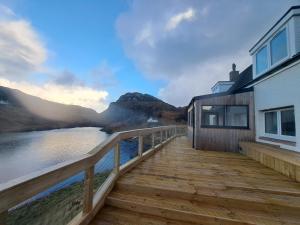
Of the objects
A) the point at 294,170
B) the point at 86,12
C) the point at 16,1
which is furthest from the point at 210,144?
the point at 16,1

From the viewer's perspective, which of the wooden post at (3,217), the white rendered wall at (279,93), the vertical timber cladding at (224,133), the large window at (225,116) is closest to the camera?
the wooden post at (3,217)

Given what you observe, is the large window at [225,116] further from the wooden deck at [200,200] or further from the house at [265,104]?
the wooden deck at [200,200]

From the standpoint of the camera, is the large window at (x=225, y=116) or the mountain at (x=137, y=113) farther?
the mountain at (x=137, y=113)

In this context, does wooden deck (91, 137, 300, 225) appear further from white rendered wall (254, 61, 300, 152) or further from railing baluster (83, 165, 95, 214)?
white rendered wall (254, 61, 300, 152)

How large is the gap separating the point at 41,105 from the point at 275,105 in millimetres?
82865

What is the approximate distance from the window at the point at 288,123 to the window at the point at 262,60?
7.65 ft

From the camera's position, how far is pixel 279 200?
8.63 ft

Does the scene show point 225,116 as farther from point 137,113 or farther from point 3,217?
point 137,113

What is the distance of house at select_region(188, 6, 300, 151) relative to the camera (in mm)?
4789

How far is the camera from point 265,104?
19.8 ft

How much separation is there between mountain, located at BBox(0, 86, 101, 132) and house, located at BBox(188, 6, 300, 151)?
57.2 meters

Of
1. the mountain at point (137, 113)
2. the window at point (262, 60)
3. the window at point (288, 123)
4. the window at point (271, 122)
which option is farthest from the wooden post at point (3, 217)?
the mountain at point (137, 113)

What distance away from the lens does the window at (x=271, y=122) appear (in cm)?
580

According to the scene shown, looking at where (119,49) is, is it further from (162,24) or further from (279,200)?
(279,200)
